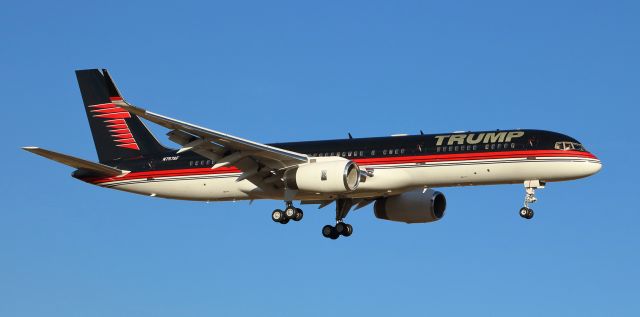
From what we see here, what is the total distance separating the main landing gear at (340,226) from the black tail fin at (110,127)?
986 cm

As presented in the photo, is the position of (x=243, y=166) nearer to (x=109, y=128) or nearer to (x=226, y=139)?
(x=226, y=139)

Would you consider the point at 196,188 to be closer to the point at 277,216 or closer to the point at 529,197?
the point at 277,216

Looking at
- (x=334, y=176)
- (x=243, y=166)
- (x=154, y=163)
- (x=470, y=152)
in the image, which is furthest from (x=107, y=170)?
(x=470, y=152)

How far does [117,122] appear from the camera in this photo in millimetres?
64750

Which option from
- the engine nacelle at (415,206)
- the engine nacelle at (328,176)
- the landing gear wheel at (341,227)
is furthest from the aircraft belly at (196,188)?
the engine nacelle at (415,206)

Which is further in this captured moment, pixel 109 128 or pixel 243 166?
pixel 109 128

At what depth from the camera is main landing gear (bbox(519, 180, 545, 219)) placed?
53.9 metres

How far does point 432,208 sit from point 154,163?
1449 centimetres

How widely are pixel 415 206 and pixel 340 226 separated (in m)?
4.06

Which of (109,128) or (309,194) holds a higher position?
(109,128)

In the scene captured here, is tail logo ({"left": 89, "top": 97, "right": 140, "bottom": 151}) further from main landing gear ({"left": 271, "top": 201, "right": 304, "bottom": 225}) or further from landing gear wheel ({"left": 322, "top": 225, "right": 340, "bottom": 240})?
landing gear wheel ({"left": 322, "top": 225, "right": 340, "bottom": 240})

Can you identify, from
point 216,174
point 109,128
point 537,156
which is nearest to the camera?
point 537,156

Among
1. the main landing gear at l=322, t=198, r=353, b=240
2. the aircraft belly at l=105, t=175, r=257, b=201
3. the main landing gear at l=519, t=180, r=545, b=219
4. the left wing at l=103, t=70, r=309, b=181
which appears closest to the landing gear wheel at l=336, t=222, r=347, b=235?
the main landing gear at l=322, t=198, r=353, b=240

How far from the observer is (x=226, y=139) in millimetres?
53656
